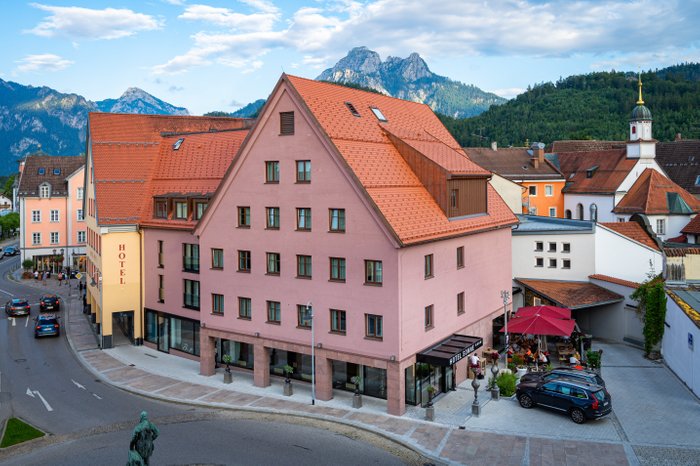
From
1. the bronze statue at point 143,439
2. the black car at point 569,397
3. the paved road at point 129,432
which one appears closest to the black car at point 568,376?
the black car at point 569,397

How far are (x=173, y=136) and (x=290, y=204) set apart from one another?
1949 centimetres

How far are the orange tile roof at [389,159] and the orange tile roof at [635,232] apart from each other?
56.5ft

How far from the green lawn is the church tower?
276 ft

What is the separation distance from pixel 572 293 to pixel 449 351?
18.8 meters

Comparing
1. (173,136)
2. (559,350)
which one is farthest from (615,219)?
(173,136)

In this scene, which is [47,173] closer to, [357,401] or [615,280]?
[357,401]

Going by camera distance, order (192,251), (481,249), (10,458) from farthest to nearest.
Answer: (192,251), (481,249), (10,458)

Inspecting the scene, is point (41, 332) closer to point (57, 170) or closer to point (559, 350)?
point (559, 350)

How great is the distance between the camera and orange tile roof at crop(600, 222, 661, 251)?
50.0 meters

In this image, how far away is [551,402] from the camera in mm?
28641

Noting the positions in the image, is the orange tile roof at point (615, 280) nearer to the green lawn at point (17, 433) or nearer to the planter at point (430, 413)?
the planter at point (430, 413)

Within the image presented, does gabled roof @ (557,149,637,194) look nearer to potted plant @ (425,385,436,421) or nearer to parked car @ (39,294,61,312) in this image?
potted plant @ (425,385,436,421)

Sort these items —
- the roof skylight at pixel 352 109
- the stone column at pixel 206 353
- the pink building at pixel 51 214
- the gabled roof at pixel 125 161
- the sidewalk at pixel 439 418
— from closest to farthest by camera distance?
the sidewalk at pixel 439 418
the roof skylight at pixel 352 109
the stone column at pixel 206 353
the gabled roof at pixel 125 161
the pink building at pixel 51 214

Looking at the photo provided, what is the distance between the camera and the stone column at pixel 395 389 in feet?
94.5
